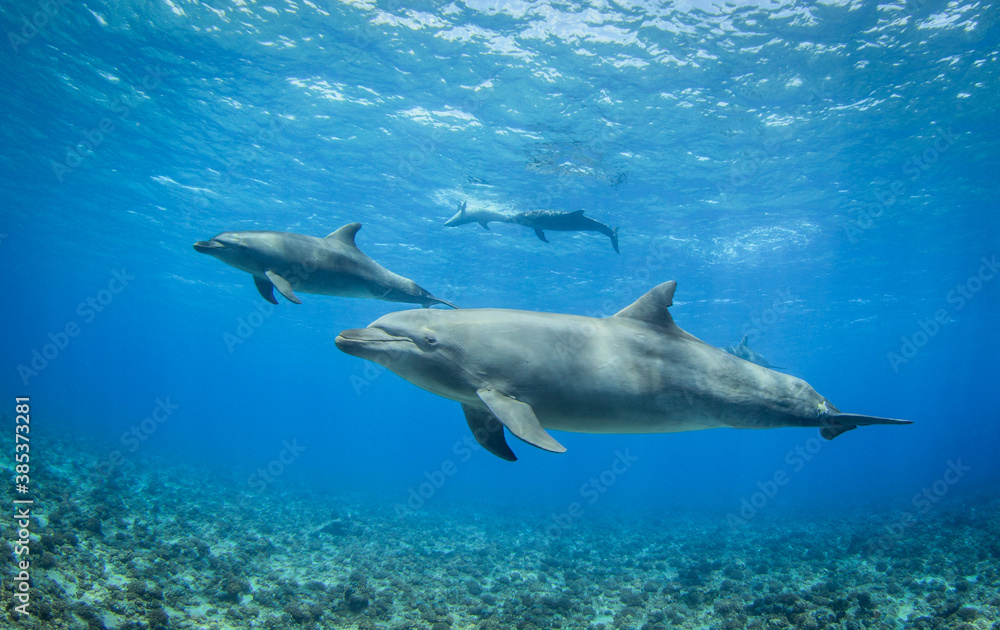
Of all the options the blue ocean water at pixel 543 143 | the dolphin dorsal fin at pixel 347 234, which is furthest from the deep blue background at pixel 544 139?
the dolphin dorsal fin at pixel 347 234

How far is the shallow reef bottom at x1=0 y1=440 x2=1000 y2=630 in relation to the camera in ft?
21.9

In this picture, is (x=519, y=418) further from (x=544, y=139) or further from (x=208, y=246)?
(x=544, y=139)

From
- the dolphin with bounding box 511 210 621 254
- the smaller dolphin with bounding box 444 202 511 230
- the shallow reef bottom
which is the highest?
the smaller dolphin with bounding box 444 202 511 230

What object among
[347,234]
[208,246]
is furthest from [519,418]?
[347,234]

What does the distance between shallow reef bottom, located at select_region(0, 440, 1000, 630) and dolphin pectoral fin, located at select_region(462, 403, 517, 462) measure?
4460 millimetres

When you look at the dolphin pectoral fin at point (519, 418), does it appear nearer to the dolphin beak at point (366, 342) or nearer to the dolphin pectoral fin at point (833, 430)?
the dolphin beak at point (366, 342)

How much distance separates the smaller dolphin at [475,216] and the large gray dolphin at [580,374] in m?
15.8

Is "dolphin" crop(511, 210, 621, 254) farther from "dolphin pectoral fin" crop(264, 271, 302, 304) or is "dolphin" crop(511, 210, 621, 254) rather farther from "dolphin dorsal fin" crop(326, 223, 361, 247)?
"dolphin pectoral fin" crop(264, 271, 302, 304)

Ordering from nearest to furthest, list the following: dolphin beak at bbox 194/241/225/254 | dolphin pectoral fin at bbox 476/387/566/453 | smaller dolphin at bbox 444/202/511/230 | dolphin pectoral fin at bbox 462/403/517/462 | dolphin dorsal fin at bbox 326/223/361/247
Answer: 1. dolphin pectoral fin at bbox 476/387/566/453
2. dolphin pectoral fin at bbox 462/403/517/462
3. dolphin beak at bbox 194/241/225/254
4. dolphin dorsal fin at bbox 326/223/361/247
5. smaller dolphin at bbox 444/202/511/230

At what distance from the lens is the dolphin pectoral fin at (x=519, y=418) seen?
3.20 meters

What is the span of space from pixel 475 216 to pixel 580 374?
55.5 feet

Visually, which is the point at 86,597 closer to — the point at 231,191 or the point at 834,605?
the point at 834,605

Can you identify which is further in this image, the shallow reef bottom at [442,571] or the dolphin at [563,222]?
the dolphin at [563,222]

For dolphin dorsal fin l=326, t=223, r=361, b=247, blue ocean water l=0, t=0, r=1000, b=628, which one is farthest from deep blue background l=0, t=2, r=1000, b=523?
dolphin dorsal fin l=326, t=223, r=361, b=247
